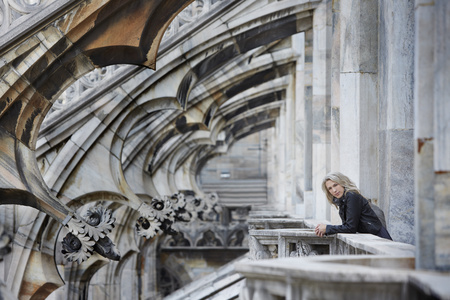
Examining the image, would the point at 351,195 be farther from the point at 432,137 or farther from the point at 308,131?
the point at 308,131

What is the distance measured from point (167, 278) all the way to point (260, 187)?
828 centimetres

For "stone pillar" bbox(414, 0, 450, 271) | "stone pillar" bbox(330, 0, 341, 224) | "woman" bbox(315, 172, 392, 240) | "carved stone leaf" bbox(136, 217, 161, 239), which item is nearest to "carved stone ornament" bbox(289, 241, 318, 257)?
"woman" bbox(315, 172, 392, 240)

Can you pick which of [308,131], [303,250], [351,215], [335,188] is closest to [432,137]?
[351,215]

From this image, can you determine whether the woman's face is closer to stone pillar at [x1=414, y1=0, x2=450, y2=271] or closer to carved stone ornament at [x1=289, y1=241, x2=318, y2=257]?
carved stone ornament at [x1=289, y1=241, x2=318, y2=257]

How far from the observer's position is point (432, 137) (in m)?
3.24

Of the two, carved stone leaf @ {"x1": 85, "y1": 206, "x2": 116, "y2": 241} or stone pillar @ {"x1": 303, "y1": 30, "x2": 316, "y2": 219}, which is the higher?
stone pillar @ {"x1": 303, "y1": 30, "x2": 316, "y2": 219}

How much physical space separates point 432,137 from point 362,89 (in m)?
4.22

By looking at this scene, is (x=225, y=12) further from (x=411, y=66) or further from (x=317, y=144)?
(x=411, y=66)

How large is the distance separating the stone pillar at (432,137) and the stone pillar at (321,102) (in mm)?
6248

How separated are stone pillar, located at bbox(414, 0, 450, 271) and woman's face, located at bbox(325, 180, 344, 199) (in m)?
1.96

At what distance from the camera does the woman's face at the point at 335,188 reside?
17.2 ft

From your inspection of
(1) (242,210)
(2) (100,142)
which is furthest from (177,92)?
(1) (242,210)

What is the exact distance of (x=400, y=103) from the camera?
6.11m

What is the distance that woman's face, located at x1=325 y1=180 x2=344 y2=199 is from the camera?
207 inches
